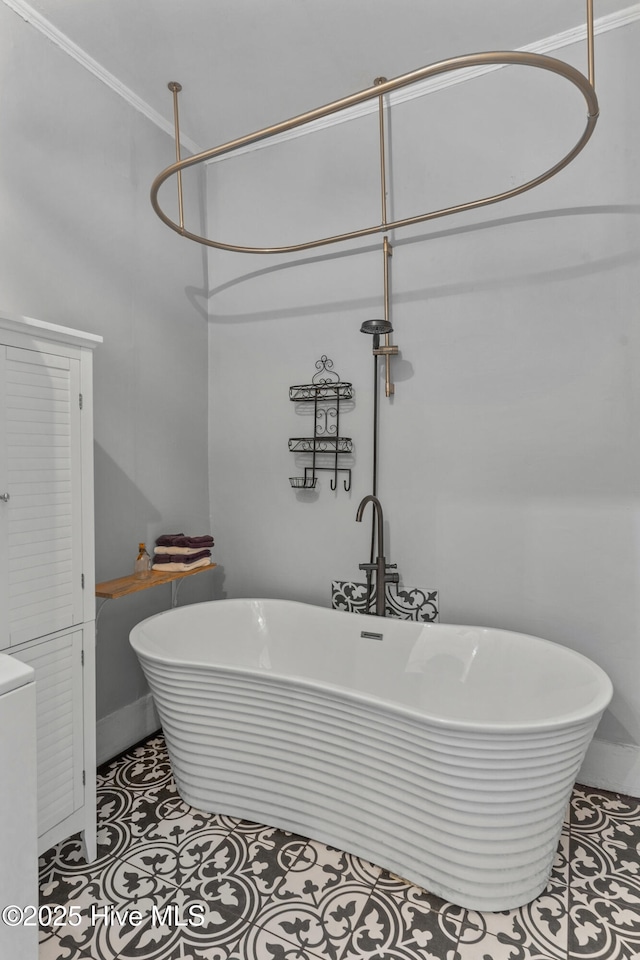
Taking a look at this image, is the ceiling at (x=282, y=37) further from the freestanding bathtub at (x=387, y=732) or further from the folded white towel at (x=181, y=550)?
the freestanding bathtub at (x=387, y=732)

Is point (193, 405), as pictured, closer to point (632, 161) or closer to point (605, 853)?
point (632, 161)

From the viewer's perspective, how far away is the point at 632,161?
2.10 metres

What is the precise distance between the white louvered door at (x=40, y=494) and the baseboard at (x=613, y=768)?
2.10m

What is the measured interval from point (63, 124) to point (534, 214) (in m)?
1.99

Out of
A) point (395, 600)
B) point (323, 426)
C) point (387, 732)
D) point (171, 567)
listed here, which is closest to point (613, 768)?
point (395, 600)

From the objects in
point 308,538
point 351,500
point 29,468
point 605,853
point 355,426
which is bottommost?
point 605,853

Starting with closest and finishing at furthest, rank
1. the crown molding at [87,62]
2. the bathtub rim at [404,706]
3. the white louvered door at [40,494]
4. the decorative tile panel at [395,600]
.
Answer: the bathtub rim at [404,706]
the white louvered door at [40,494]
the crown molding at [87,62]
the decorative tile panel at [395,600]

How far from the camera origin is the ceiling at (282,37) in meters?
2.03

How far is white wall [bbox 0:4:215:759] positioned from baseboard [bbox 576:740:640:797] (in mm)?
2036

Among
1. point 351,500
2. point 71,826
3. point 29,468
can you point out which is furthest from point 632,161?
point 71,826

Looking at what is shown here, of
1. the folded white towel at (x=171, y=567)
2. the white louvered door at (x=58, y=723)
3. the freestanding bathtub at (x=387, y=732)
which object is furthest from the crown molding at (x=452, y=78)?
the white louvered door at (x=58, y=723)

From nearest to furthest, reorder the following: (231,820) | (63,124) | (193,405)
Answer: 1. (231,820)
2. (63,124)
3. (193,405)

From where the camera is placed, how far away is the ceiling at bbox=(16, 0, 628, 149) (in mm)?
2027

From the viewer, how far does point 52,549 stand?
1.71 m
